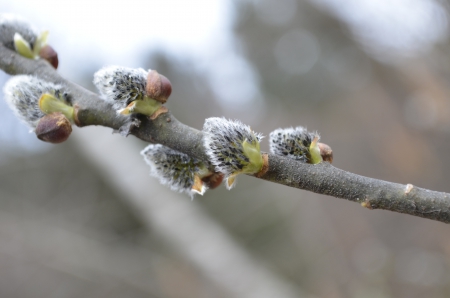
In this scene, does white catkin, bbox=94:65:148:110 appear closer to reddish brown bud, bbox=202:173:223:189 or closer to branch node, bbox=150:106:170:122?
branch node, bbox=150:106:170:122

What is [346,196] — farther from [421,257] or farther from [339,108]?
[339,108]

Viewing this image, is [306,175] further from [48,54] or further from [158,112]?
[48,54]

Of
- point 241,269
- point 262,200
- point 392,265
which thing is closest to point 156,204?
point 241,269

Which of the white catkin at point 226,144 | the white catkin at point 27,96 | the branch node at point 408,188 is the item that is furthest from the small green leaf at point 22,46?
the branch node at point 408,188

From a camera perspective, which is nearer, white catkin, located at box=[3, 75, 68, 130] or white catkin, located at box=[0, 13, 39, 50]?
white catkin, located at box=[3, 75, 68, 130]

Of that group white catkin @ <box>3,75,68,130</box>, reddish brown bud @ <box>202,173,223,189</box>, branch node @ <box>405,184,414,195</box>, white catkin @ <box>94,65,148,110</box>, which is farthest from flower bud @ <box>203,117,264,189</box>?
white catkin @ <box>3,75,68,130</box>

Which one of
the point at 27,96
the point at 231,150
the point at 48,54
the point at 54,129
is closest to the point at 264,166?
the point at 231,150
